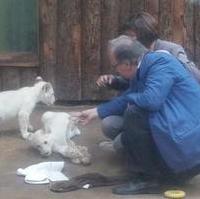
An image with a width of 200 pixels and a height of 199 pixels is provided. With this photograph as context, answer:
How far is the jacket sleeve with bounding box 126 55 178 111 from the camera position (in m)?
5.46

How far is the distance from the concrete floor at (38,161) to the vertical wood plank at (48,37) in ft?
1.68

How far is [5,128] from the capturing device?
7586 mm

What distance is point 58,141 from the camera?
261 inches

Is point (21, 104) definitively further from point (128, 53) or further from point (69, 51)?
point (128, 53)

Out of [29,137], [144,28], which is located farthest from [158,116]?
[29,137]

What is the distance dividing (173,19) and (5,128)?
2.09m

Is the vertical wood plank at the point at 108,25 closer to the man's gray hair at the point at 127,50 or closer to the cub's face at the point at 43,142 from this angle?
the cub's face at the point at 43,142


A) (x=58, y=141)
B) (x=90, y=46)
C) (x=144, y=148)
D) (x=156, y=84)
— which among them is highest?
(x=156, y=84)

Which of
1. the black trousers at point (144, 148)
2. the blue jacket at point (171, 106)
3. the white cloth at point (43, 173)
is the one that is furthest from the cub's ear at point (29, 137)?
the blue jacket at point (171, 106)

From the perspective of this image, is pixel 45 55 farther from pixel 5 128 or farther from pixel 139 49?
pixel 139 49

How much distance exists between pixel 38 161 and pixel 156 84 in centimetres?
151

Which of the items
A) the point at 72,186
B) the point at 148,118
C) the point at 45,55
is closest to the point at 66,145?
the point at 72,186

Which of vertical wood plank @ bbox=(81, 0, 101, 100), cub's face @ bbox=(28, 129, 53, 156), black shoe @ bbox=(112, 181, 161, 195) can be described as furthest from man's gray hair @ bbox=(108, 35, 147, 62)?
vertical wood plank @ bbox=(81, 0, 101, 100)

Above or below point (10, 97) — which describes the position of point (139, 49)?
above
